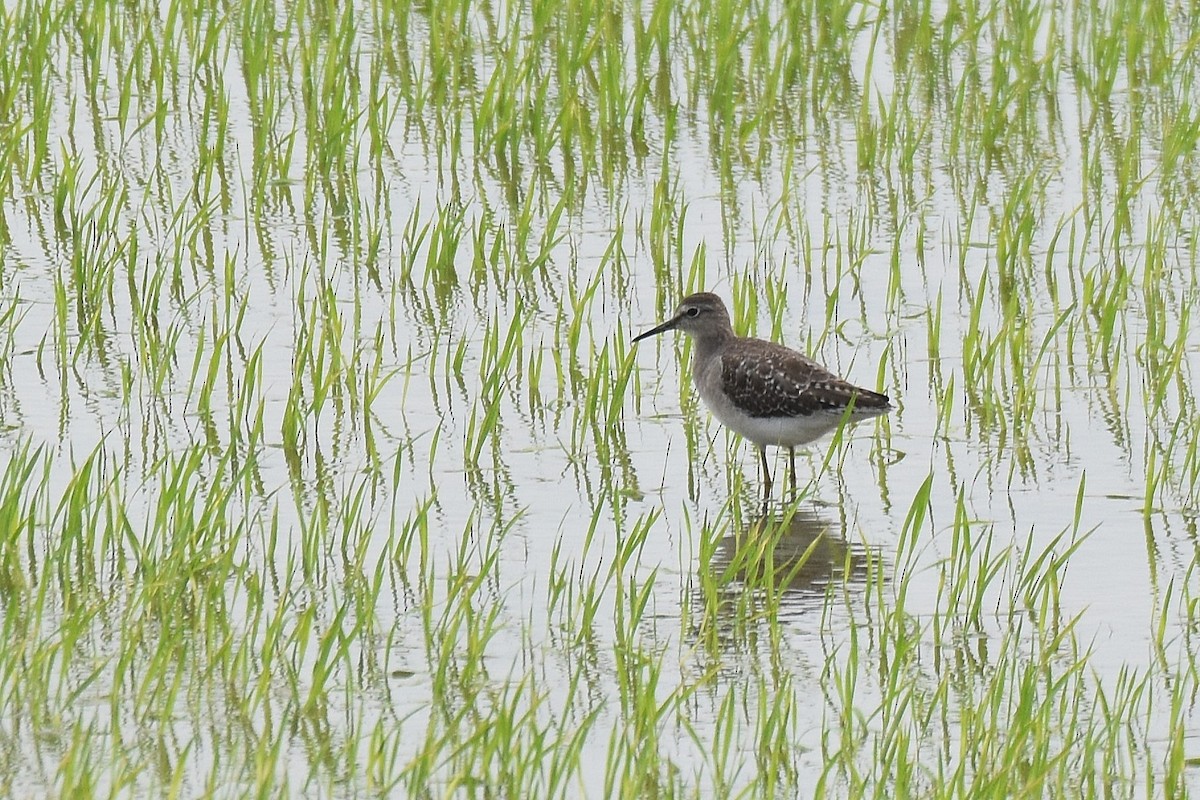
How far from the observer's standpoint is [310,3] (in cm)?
1245

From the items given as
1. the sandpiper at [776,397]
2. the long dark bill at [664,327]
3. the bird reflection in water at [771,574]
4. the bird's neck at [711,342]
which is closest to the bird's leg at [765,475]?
the sandpiper at [776,397]

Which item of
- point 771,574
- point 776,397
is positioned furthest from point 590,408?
point 771,574

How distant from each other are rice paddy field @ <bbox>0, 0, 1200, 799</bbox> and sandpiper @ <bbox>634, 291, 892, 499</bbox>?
0.56 feet

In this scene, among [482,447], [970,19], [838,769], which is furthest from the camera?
[970,19]

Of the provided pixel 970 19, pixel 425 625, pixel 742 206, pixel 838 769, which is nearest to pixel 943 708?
pixel 838 769

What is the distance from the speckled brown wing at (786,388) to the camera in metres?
7.08

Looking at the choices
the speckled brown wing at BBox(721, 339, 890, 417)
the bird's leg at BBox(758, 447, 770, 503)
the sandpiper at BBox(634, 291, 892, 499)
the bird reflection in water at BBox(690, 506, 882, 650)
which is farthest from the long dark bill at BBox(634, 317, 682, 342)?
the bird reflection in water at BBox(690, 506, 882, 650)

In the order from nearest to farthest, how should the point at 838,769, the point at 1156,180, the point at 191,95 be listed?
1. the point at 838,769
2. the point at 1156,180
3. the point at 191,95

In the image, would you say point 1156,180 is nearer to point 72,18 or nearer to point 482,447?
point 482,447

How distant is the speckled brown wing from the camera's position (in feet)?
23.2

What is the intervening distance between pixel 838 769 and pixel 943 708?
29 centimetres

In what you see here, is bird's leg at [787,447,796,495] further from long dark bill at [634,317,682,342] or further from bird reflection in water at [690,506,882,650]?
long dark bill at [634,317,682,342]

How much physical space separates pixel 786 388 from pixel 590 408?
2.08ft

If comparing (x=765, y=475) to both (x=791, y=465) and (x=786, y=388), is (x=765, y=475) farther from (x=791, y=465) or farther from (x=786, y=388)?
(x=786, y=388)
